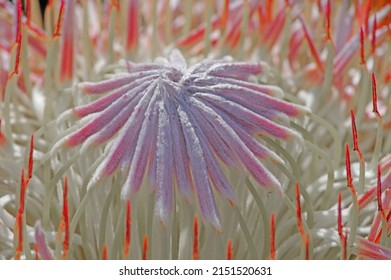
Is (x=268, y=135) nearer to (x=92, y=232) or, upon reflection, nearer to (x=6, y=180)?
(x=92, y=232)

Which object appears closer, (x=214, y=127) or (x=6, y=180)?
(x=214, y=127)

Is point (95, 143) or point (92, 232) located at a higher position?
point (95, 143)

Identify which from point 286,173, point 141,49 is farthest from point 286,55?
point 286,173
